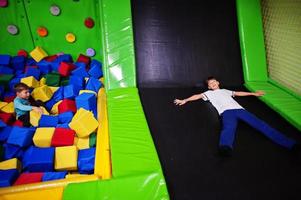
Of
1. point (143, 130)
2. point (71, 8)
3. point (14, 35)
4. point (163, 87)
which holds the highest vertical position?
point (71, 8)

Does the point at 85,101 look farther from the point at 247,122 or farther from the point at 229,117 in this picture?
the point at 247,122

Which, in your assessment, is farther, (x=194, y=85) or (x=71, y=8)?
(x=71, y=8)

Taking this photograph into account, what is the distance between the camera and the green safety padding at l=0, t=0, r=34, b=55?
336 centimetres

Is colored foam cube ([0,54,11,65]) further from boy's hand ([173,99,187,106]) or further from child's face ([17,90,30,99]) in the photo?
boy's hand ([173,99,187,106])

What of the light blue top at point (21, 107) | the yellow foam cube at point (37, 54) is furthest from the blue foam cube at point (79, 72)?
the light blue top at point (21, 107)

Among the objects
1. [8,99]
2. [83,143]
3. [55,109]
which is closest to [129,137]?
[83,143]

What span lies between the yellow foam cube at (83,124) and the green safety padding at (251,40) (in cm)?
200

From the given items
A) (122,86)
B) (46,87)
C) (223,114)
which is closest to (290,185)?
(223,114)

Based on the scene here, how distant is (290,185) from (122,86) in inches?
74.4

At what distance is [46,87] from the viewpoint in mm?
2885

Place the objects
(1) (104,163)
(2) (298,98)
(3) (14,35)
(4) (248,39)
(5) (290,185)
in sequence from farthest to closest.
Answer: (3) (14,35), (4) (248,39), (2) (298,98), (1) (104,163), (5) (290,185)

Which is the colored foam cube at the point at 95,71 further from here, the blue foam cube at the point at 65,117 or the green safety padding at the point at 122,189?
the green safety padding at the point at 122,189

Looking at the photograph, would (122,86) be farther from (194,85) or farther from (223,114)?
(223,114)

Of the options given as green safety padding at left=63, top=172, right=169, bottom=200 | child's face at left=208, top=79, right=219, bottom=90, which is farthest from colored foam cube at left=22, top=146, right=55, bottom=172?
child's face at left=208, top=79, right=219, bottom=90
